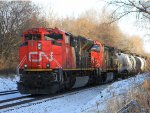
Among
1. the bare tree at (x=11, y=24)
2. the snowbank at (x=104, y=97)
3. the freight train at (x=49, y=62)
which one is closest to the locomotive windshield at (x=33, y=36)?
the freight train at (x=49, y=62)

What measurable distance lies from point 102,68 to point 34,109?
15701 mm

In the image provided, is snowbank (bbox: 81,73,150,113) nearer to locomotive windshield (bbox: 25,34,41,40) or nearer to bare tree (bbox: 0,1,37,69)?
locomotive windshield (bbox: 25,34,41,40)

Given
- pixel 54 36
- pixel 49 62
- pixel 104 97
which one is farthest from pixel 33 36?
pixel 104 97

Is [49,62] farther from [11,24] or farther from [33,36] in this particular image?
[11,24]

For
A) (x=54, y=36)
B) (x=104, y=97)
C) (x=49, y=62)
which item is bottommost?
(x=104, y=97)

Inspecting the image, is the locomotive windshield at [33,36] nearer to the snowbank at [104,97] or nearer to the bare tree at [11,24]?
the snowbank at [104,97]

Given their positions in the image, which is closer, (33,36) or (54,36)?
(33,36)

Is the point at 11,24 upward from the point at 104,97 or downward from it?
upward

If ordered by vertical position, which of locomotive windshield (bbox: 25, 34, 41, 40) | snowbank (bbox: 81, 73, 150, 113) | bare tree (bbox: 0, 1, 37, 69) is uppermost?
bare tree (bbox: 0, 1, 37, 69)

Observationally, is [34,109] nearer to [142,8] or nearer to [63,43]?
[63,43]

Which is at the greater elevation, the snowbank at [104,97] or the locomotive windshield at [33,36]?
the locomotive windshield at [33,36]

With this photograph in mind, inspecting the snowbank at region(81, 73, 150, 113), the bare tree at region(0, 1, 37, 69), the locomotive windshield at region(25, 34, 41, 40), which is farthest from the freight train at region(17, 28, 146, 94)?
the bare tree at region(0, 1, 37, 69)

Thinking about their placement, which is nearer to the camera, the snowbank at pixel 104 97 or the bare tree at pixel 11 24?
the snowbank at pixel 104 97

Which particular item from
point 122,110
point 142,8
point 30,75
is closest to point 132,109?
point 122,110
